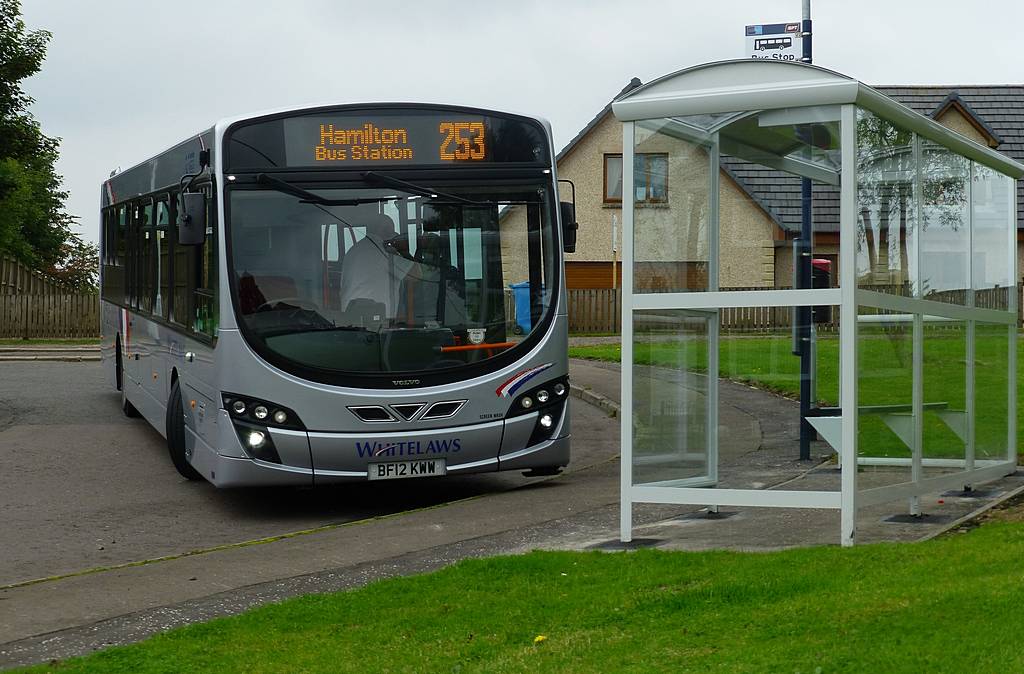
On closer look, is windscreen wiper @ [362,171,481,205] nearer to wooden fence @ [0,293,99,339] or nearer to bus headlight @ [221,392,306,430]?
bus headlight @ [221,392,306,430]

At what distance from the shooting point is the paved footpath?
7434 mm

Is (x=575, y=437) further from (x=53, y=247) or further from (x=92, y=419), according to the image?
(x=53, y=247)

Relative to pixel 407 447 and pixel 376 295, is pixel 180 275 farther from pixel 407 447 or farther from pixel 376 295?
pixel 407 447

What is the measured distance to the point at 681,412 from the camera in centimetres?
920

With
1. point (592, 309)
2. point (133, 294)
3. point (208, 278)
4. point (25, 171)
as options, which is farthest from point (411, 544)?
point (25, 171)

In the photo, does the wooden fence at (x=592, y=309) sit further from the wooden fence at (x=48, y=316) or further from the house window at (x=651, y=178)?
the house window at (x=651, y=178)

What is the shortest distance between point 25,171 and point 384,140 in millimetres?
61456

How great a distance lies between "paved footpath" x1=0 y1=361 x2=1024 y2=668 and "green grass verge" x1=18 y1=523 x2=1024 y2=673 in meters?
0.57

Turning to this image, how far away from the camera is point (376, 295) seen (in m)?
11.2

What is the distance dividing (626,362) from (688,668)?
3.39 meters

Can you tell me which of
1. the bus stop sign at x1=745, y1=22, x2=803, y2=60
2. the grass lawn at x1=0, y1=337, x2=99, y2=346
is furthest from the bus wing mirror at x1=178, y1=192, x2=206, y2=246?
the grass lawn at x1=0, y1=337, x2=99, y2=346

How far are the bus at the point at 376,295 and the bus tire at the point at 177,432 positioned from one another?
37.8 inches

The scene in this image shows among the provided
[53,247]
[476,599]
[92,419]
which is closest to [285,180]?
[476,599]

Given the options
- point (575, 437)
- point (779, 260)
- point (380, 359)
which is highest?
point (779, 260)
